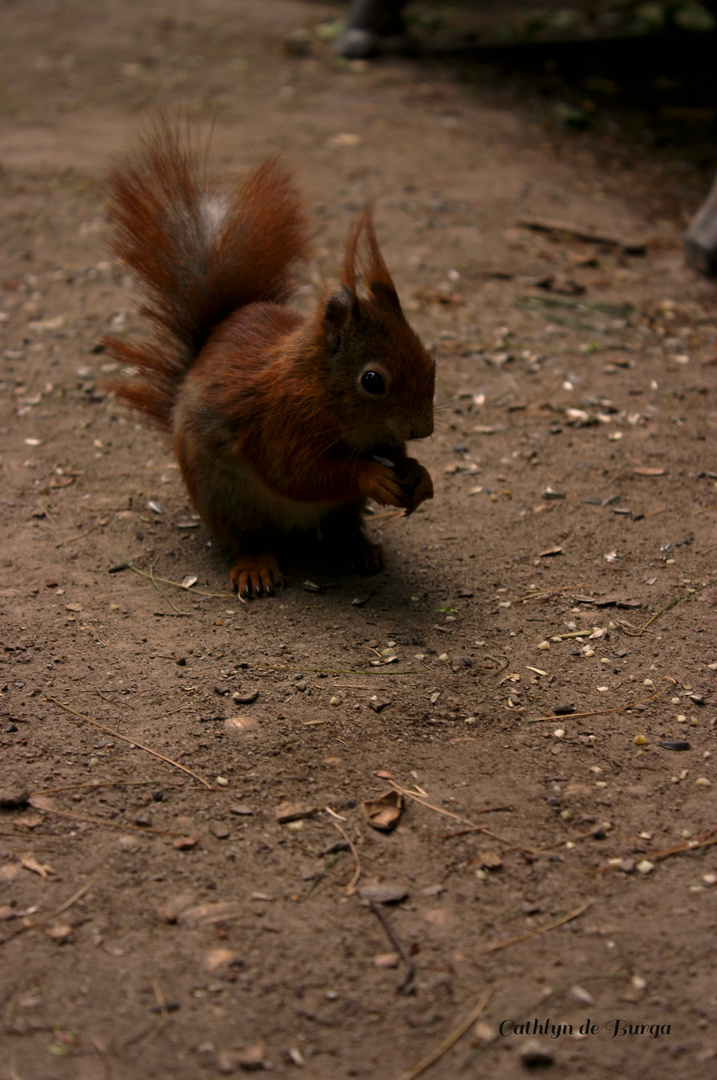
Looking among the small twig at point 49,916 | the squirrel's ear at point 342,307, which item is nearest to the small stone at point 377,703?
the small twig at point 49,916

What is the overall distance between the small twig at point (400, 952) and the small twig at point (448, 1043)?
0.12 metres

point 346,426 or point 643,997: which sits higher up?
point 346,426

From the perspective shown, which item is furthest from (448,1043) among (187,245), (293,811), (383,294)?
(187,245)

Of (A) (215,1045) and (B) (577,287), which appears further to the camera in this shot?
(B) (577,287)

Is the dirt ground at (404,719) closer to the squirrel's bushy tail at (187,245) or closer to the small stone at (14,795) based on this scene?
the small stone at (14,795)

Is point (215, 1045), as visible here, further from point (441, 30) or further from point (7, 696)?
point (441, 30)

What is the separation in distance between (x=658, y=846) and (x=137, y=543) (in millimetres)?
2075

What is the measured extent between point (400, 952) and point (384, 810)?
405mm

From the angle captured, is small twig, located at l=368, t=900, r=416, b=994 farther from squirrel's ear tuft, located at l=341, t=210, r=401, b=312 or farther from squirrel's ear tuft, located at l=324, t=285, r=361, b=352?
squirrel's ear tuft, located at l=341, t=210, r=401, b=312

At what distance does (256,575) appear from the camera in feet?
10.6

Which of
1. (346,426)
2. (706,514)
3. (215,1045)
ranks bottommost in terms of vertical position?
(706,514)

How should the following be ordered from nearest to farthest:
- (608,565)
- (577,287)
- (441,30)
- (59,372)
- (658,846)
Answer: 1. (658,846)
2. (608,565)
3. (59,372)
4. (577,287)
5. (441,30)

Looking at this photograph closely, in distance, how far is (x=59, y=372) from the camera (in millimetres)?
4480

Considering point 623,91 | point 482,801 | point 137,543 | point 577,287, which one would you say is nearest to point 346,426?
point 137,543
